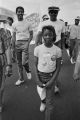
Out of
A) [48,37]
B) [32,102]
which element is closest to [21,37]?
[32,102]

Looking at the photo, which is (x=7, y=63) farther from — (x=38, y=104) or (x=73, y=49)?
(x=73, y=49)

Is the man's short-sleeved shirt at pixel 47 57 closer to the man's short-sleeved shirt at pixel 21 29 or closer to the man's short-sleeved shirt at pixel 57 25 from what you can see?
the man's short-sleeved shirt at pixel 57 25

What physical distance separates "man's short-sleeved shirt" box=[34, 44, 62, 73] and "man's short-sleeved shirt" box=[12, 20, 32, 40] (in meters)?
2.36

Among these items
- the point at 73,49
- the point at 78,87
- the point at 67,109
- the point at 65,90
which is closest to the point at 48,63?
the point at 67,109

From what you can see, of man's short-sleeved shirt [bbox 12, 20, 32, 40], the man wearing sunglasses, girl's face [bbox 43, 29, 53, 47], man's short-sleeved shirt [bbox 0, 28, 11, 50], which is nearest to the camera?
girl's face [bbox 43, 29, 53, 47]

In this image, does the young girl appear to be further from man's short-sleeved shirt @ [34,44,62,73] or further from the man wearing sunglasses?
the man wearing sunglasses

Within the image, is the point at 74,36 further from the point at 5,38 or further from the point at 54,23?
the point at 5,38

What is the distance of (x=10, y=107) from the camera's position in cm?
479

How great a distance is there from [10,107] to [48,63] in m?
1.44

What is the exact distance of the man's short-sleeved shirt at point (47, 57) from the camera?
12.4 feet

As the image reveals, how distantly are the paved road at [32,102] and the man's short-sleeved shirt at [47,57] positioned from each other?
96cm

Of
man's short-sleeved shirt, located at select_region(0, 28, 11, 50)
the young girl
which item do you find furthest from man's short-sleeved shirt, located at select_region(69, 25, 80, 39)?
the young girl

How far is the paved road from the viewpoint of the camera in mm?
4426

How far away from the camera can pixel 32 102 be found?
5.08 meters
